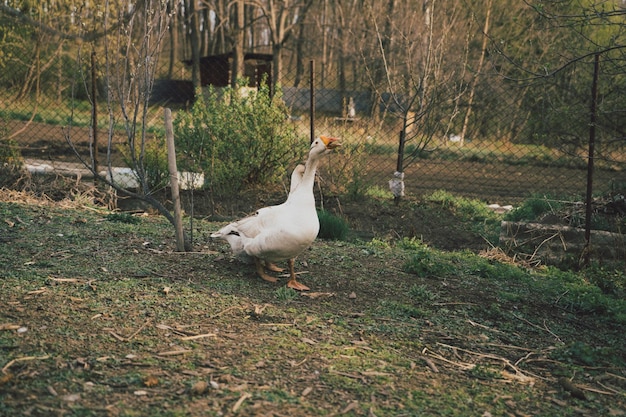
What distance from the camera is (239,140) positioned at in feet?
Answer: 27.4

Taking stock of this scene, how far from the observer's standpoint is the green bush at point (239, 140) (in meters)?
8.30

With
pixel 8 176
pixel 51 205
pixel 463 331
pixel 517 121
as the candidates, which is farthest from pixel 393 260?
pixel 517 121

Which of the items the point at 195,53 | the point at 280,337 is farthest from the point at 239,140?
the point at 195,53

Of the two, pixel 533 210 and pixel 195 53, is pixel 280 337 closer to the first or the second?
pixel 533 210

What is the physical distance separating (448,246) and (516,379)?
3.71 metres

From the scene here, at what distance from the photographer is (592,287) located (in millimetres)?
5164

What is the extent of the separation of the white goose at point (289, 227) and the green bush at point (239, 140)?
3.91 meters

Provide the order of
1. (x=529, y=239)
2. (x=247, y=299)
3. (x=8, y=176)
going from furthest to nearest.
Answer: (x=8, y=176) → (x=529, y=239) → (x=247, y=299)

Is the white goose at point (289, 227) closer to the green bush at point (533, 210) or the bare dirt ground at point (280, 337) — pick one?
the bare dirt ground at point (280, 337)

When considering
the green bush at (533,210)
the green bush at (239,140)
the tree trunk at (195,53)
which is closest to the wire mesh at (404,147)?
the green bush at (239,140)

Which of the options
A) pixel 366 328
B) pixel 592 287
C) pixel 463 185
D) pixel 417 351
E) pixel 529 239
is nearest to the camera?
pixel 417 351

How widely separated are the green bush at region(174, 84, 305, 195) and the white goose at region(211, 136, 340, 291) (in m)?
3.91

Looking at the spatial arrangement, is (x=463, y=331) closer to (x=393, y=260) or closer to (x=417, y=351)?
(x=417, y=351)

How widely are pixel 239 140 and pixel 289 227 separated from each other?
4543mm
